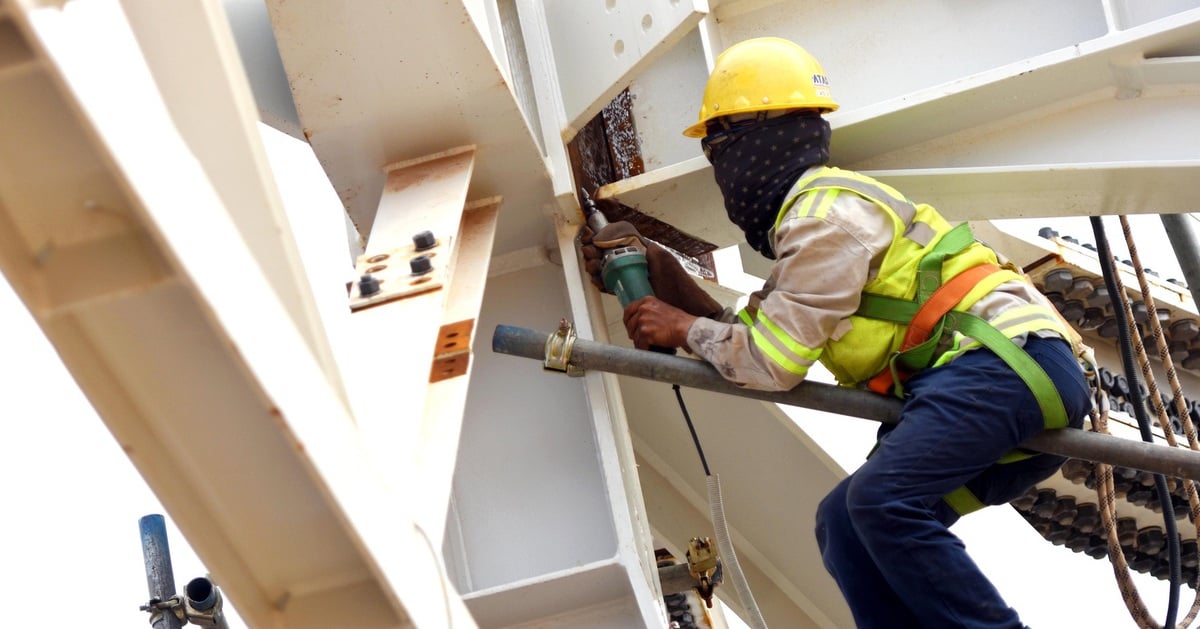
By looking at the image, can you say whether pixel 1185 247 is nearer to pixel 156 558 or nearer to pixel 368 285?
pixel 368 285

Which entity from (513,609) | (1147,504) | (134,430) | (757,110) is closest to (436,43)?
(757,110)

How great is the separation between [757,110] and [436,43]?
1.04m

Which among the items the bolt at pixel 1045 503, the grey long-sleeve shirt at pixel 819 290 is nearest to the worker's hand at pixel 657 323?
the grey long-sleeve shirt at pixel 819 290

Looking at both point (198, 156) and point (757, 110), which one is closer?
point (198, 156)

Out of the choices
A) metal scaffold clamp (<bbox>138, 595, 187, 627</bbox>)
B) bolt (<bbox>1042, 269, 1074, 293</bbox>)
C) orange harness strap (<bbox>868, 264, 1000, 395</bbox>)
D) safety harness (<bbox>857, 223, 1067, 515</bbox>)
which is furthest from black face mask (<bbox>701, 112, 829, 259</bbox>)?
bolt (<bbox>1042, 269, 1074, 293</bbox>)

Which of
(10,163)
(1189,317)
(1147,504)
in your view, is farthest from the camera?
(1189,317)

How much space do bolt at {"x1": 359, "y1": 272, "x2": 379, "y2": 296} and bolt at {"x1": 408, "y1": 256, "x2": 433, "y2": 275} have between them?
12cm

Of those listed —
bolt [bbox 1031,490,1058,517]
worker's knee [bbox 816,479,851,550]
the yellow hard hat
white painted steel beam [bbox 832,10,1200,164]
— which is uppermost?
the yellow hard hat

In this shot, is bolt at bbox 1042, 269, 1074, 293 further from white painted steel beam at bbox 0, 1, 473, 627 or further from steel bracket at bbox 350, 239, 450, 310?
white painted steel beam at bbox 0, 1, 473, 627

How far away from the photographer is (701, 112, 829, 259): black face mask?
13.1 feet

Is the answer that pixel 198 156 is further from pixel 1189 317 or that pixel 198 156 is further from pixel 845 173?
pixel 1189 317

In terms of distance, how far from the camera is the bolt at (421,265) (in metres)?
3.11

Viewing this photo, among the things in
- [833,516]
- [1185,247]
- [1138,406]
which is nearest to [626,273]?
[833,516]

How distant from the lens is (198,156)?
179 cm
